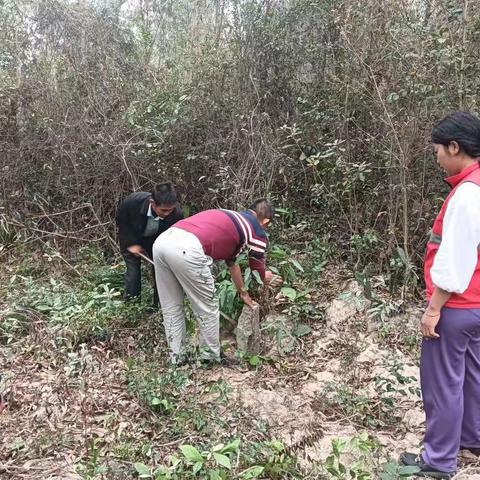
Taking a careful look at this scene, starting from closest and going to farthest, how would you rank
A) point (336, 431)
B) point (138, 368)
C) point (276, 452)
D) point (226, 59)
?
point (276, 452)
point (336, 431)
point (138, 368)
point (226, 59)

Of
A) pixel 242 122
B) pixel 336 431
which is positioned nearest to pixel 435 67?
pixel 242 122

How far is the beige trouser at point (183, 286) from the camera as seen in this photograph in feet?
13.1

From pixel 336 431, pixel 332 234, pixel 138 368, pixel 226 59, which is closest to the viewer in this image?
pixel 336 431

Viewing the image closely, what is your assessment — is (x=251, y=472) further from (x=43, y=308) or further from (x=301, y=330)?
(x=43, y=308)

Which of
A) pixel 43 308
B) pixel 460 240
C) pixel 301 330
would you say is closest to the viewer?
pixel 460 240

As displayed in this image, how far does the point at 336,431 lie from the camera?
11.3 feet

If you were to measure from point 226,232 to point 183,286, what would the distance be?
1.80ft

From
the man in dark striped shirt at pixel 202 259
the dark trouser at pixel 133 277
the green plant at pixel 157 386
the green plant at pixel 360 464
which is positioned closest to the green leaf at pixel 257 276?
the man in dark striped shirt at pixel 202 259

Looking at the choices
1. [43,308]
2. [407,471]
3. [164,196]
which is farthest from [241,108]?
[407,471]

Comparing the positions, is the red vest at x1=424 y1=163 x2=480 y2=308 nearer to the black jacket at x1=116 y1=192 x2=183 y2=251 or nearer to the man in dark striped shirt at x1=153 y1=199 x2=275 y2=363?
the man in dark striped shirt at x1=153 y1=199 x2=275 y2=363

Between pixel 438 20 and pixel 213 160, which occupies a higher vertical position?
pixel 438 20

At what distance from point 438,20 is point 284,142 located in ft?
6.75

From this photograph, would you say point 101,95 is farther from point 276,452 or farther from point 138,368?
point 276,452

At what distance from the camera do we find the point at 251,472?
272 centimetres
